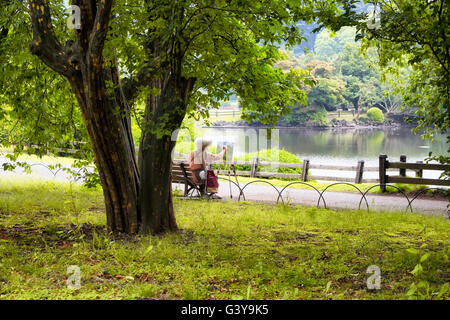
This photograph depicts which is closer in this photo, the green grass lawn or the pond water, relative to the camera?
Result: the green grass lawn

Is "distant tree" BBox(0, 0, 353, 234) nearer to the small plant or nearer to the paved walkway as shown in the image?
the small plant

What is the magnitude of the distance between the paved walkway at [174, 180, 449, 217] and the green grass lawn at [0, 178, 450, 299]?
2.42 m

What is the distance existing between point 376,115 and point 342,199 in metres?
51.2

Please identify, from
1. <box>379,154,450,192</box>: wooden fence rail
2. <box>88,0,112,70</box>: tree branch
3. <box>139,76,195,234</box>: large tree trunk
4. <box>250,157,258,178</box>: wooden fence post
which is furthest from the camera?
<box>250,157,258,178</box>: wooden fence post

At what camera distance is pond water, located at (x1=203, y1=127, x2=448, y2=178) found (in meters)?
37.6

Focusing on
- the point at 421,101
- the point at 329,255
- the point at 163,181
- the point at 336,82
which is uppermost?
the point at 336,82

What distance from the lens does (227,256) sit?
615 centimetres

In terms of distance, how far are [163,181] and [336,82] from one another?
50.7m

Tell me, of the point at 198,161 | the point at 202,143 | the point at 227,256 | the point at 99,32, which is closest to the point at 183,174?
the point at 198,161

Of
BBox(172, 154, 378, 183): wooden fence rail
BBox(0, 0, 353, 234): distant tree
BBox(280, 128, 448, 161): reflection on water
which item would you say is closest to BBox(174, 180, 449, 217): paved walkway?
BBox(172, 154, 378, 183): wooden fence rail

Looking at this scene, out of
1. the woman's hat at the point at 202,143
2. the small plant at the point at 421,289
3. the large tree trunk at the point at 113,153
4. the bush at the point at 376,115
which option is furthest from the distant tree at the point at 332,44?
the small plant at the point at 421,289
